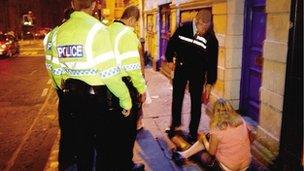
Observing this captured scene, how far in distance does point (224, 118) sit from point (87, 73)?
5.06 feet

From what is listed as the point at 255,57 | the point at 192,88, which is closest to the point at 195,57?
the point at 192,88

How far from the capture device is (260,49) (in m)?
5.94

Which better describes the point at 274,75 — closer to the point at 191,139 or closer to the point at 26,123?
the point at 191,139

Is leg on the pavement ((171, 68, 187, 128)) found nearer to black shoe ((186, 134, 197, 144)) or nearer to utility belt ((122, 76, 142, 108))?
black shoe ((186, 134, 197, 144))

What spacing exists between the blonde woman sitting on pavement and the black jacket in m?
1.49

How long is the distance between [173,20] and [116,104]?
24.6 ft

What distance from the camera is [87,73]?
355 cm

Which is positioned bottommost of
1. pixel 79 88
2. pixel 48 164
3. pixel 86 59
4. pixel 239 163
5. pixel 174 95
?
pixel 48 164

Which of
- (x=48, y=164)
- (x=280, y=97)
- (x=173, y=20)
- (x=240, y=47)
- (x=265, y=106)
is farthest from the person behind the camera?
(x=173, y=20)

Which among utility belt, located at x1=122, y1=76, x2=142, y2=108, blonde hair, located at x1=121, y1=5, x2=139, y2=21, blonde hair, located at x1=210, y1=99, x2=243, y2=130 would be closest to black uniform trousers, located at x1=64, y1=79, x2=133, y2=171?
utility belt, located at x1=122, y1=76, x2=142, y2=108

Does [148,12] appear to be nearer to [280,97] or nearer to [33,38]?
[280,97]

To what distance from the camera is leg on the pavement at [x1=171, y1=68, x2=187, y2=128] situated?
5.66 meters

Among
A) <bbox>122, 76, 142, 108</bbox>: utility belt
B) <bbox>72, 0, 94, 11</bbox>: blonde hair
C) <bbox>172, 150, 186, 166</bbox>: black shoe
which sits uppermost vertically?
<bbox>72, 0, 94, 11</bbox>: blonde hair

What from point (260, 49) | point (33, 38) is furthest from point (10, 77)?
point (33, 38)
